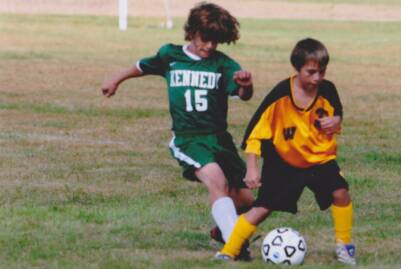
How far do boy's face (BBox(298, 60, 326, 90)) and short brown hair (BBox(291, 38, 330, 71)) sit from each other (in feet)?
0.07

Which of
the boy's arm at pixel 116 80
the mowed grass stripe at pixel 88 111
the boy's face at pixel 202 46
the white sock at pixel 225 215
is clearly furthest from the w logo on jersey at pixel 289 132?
the mowed grass stripe at pixel 88 111

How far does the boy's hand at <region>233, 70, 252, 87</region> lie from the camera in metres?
8.23

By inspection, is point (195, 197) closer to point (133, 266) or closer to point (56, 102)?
point (133, 266)

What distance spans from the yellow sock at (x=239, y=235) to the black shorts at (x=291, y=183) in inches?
5.4

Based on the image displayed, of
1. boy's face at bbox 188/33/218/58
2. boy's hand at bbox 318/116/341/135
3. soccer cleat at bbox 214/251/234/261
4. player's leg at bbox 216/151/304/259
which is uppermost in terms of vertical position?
boy's face at bbox 188/33/218/58

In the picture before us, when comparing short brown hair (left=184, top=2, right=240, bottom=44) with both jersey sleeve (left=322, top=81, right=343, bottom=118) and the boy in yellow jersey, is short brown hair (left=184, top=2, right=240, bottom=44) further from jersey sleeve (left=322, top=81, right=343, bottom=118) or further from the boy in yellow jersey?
jersey sleeve (left=322, top=81, right=343, bottom=118)

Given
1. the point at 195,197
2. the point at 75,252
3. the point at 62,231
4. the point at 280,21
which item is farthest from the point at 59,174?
the point at 280,21

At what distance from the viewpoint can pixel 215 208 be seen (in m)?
8.47

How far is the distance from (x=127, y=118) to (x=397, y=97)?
5537mm

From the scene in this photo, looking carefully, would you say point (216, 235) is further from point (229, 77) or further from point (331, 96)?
point (331, 96)

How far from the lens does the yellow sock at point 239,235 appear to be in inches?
322

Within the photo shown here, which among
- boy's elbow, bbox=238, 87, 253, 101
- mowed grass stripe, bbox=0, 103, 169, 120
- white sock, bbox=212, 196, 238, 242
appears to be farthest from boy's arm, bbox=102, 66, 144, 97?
mowed grass stripe, bbox=0, 103, 169, 120

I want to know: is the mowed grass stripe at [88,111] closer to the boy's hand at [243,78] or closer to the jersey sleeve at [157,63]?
the jersey sleeve at [157,63]

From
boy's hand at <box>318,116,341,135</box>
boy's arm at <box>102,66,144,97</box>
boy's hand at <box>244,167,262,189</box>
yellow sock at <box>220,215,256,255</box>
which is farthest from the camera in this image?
boy's arm at <box>102,66,144,97</box>
